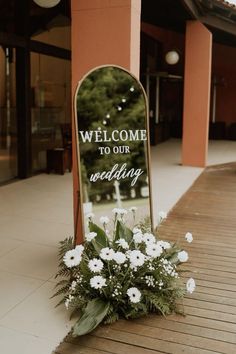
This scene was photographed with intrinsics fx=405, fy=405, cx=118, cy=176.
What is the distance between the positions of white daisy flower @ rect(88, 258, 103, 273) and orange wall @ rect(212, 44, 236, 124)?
13.0 m

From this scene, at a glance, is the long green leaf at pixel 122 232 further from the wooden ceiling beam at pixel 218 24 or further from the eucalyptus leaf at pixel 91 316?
the wooden ceiling beam at pixel 218 24

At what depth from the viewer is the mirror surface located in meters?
3.04

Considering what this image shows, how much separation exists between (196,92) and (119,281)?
254 inches

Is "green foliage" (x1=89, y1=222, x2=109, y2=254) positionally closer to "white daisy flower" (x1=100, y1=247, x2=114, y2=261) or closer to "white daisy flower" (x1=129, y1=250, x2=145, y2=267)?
"white daisy flower" (x1=100, y1=247, x2=114, y2=261)

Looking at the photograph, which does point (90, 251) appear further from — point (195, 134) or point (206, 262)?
point (195, 134)

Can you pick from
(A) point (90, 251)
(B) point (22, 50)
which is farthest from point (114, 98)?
Result: (B) point (22, 50)

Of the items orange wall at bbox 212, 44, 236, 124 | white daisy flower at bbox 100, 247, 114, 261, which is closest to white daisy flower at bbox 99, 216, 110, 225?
white daisy flower at bbox 100, 247, 114, 261

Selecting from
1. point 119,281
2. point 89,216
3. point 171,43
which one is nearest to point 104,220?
point 89,216

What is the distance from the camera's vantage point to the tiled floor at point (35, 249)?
2482mm

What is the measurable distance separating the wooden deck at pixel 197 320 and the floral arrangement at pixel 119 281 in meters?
0.09

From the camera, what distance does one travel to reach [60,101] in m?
8.33

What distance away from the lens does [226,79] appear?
1470 cm

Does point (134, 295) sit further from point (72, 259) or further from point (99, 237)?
point (99, 237)

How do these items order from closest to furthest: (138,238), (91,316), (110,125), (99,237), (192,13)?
1. (91,316)
2. (138,238)
3. (99,237)
4. (110,125)
5. (192,13)
